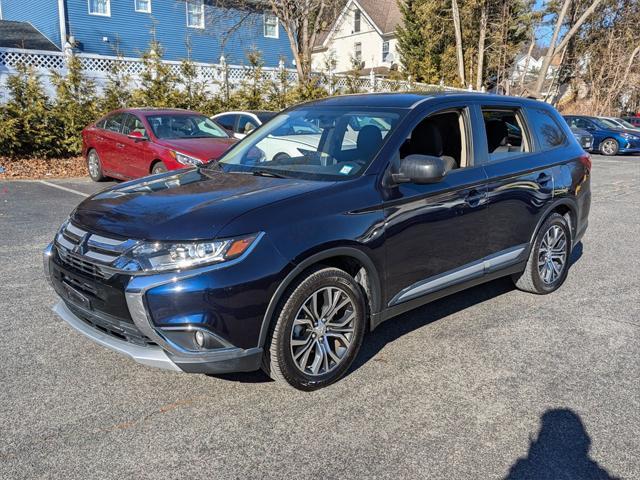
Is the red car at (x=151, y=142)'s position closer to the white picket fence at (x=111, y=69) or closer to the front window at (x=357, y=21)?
the white picket fence at (x=111, y=69)

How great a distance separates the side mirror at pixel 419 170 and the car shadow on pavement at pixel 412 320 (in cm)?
123

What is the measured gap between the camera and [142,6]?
2505 centimetres

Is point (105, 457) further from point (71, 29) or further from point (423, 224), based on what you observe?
point (71, 29)

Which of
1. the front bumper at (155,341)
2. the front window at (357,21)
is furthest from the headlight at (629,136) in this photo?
the front window at (357,21)

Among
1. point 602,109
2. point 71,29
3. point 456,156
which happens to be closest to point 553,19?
point 602,109

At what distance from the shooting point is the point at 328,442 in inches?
114

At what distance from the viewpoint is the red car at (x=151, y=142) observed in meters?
9.21

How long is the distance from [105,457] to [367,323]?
A: 1791 mm

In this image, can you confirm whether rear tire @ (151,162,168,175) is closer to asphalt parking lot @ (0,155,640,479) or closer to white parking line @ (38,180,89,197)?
white parking line @ (38,180,89,197)

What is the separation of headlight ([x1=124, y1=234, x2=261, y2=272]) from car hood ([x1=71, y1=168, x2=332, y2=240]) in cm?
5

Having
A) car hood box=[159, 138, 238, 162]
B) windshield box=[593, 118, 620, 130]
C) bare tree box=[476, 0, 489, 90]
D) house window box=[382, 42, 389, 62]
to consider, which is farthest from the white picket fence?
house window box=[382, 42, 389, 62]

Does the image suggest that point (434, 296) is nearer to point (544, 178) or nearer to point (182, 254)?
point (544, 178)

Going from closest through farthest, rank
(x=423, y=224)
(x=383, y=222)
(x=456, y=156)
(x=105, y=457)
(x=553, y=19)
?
(x=105, y=457), (x=383, y=222), (x=423, y=224), (x=456, y=156), (x=553, y=19)

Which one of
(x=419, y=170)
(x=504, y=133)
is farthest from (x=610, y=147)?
(x=419, y=170)
